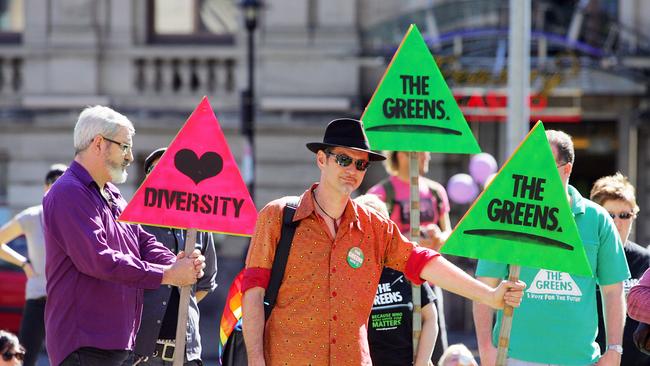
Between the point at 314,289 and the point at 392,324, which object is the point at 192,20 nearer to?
the point at 392,324

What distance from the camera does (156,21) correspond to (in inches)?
762

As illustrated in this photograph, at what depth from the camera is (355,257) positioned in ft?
16.6

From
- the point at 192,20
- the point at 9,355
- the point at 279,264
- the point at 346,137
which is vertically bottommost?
the point at 9,355

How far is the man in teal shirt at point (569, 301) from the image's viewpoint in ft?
19.8

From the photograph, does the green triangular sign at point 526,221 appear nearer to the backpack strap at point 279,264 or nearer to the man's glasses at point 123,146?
the backpack strap at point 279,264

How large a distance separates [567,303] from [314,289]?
163 centimetres

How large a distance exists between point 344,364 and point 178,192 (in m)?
1.13

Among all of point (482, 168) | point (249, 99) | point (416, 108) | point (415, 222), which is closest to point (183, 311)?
point (415, 222)

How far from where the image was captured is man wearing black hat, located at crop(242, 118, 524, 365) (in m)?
4.96

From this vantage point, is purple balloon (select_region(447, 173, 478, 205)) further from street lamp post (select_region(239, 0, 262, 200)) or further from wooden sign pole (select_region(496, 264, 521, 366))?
wooden sign pole (select_region(496, 264, 521, 366))

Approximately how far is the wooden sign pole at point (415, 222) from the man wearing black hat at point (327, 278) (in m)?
0.95

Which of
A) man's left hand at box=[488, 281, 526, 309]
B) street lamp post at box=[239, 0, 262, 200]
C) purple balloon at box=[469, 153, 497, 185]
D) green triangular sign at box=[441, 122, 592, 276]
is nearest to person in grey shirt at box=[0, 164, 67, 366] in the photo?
green triangular sign at box=[441, 122, 592, 276]

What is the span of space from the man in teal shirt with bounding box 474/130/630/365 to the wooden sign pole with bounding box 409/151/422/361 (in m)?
0.36

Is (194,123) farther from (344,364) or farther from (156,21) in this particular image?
(156,21)
